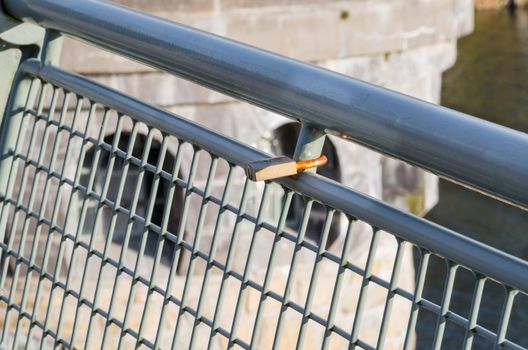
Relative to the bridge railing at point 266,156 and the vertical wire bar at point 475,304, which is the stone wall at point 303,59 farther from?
the vertical wire bar at point 475,304

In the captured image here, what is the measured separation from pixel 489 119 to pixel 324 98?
11736mm

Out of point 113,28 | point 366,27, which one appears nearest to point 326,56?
point 366,27

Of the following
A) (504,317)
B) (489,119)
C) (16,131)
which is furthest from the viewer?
(489,119)

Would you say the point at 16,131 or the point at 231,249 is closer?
the point at 231,249

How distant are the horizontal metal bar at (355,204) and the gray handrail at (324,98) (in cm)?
6

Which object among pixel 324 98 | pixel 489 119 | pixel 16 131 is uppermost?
pixel 324 98

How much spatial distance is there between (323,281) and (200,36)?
4.20m

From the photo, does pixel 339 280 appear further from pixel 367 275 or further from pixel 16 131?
pixel 16 131

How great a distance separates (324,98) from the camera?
1.56 metres

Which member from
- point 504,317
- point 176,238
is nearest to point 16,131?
point 176,238

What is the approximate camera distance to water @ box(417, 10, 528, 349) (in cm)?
952

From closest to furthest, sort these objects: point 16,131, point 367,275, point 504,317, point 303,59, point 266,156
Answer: point 504,317 → point 367,275 → point 266,156 → point 16,131 → point 303,59

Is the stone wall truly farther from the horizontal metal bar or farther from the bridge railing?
the horizontal metal bar

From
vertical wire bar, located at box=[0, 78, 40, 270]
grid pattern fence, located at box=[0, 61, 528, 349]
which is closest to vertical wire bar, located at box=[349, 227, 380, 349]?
grid pattern fence, located at box=[0, 61, 528, 349]
